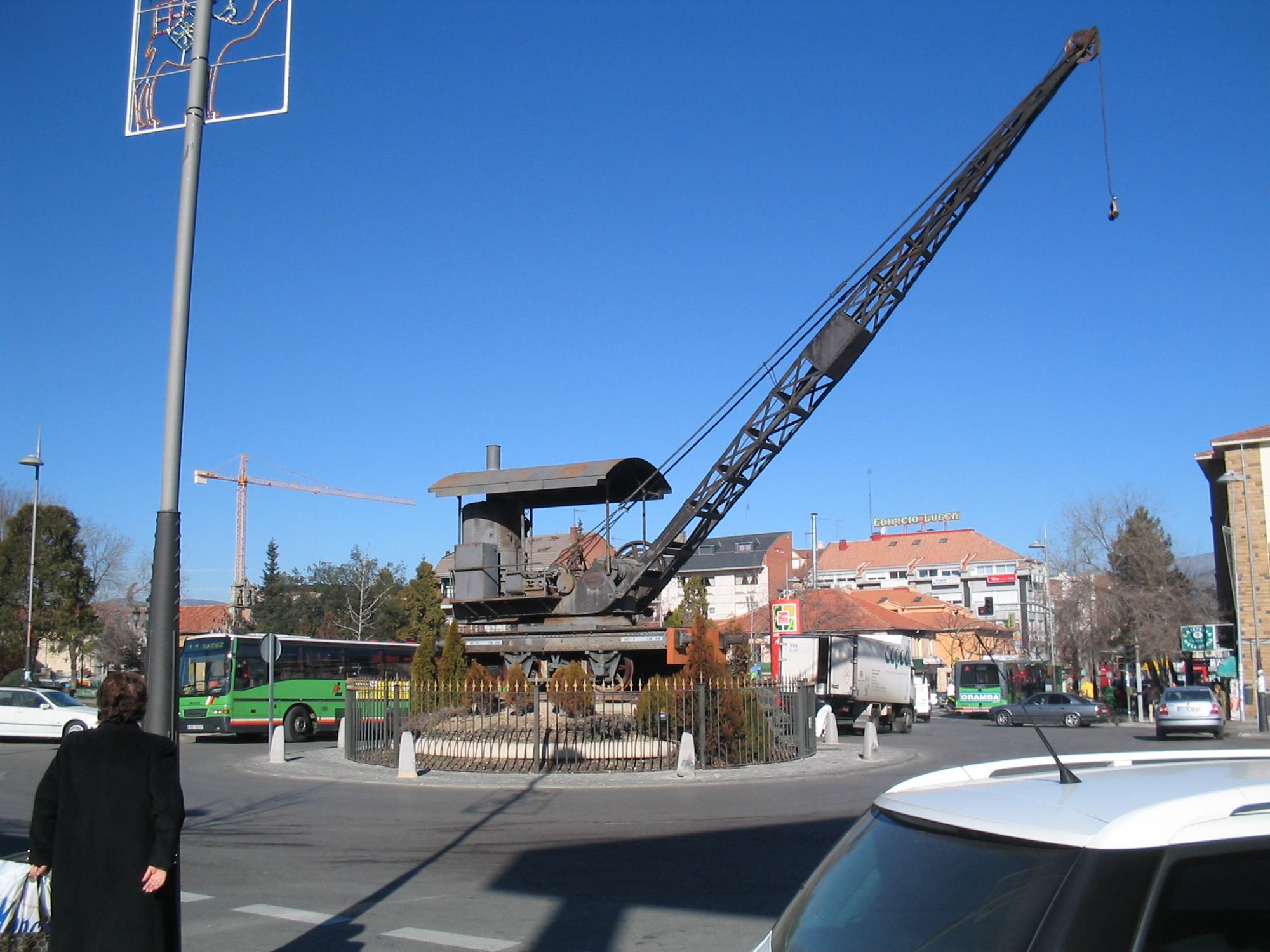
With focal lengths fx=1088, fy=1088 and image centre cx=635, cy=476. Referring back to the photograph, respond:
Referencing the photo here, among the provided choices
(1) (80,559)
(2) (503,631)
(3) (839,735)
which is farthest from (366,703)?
(1) (80,559)

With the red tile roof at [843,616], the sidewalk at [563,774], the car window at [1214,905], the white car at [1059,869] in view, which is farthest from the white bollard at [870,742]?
the red tile roof at [843,616]

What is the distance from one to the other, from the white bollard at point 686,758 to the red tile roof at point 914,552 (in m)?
98.2

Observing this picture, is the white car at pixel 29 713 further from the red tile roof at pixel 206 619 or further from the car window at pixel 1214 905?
the red tile roof at pixel 206 619

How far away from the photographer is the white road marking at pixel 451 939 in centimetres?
750

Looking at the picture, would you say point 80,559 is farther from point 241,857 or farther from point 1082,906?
point 1082,906

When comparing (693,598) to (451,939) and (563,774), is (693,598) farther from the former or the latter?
(451,939)

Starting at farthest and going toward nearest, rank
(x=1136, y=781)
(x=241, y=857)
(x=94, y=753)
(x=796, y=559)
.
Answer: (x=796, y=559)
(x=241, y=857)
(x=94, y=753)
(x=1136, y=781)

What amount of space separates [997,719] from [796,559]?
74.7m

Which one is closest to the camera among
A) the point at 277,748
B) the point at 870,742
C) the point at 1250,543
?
the point at 277,748

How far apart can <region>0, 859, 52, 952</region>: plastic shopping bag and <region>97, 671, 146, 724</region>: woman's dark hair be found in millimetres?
1203

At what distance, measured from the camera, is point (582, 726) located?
20875mm

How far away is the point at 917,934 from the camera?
2619 mm

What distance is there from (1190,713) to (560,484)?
19961 millimetres

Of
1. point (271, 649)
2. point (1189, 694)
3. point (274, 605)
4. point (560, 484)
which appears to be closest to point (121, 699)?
point (560, 484)
